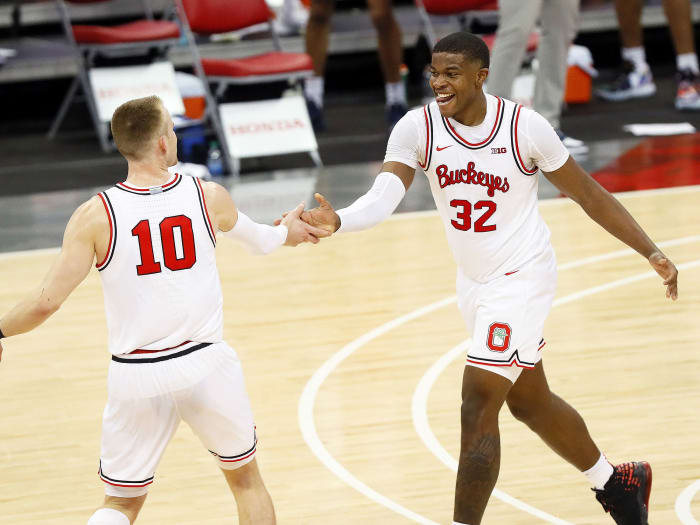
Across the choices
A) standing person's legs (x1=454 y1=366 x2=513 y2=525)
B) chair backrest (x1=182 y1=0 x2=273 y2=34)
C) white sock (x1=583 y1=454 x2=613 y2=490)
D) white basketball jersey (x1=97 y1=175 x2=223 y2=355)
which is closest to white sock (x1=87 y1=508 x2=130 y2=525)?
white basketball jersey (x1=97 y1=175 x2=223 y2=355)

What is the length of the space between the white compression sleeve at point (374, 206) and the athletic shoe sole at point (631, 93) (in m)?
7.22

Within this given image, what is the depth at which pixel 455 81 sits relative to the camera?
3535 millimetres

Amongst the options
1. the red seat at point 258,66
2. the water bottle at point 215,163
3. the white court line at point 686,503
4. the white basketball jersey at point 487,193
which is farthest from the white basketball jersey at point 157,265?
the water bottle at point 215,163

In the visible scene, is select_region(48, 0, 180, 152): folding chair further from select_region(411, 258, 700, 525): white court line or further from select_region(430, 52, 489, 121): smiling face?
select_region(430, 52, 489, 121): smiling face

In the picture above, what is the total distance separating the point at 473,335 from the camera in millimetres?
3559

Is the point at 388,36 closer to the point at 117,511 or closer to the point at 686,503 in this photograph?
the point at 686,503

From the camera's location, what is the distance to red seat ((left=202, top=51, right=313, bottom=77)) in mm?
8625

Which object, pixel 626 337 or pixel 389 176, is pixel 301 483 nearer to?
pixel 389 176

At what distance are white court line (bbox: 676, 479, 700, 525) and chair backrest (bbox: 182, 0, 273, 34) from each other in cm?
585

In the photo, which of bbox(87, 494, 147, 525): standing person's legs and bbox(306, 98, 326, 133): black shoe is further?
bbox(306, 98, 326, 133): black shoe

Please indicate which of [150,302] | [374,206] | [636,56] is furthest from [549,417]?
[636,56]

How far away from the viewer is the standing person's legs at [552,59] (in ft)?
27.6

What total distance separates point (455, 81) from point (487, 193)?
326 millimetres

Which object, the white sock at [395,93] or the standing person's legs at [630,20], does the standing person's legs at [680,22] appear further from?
the white sock at [395,93]
